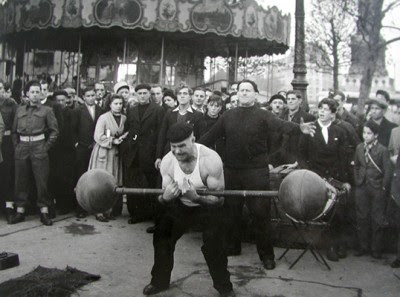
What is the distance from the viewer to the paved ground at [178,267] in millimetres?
5391

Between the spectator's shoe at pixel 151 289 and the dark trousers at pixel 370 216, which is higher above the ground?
the dark trousers at pixel 370 216

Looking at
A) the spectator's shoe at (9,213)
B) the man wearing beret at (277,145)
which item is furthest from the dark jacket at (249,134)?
the spectator's shoe at (9,213)

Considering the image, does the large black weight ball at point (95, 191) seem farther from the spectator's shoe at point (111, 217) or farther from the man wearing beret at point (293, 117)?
the spectator's shoe at point (111, 217)

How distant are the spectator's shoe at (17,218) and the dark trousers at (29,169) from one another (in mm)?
153

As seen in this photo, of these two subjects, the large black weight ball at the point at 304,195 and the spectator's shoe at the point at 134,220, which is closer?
the large black weight ball at the point at 304,195

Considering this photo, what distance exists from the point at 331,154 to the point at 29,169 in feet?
15.6

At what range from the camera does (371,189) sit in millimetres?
6754

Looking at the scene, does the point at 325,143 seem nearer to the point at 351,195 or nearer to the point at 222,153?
the point at 351,195

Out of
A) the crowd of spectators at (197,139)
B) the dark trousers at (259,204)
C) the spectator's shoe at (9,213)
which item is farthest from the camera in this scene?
the spectator's shoe at (9,213)

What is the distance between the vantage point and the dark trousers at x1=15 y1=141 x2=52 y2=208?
26.9ft

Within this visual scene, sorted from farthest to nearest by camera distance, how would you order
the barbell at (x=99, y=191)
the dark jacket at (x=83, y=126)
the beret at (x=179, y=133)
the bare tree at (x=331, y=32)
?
1. the bare tree at (x=331, y=32)
2. the dark jacket at (x=83, y=126)
3. the beret at (x=179, y=133)
4. the barbell at (x=99, y=191)

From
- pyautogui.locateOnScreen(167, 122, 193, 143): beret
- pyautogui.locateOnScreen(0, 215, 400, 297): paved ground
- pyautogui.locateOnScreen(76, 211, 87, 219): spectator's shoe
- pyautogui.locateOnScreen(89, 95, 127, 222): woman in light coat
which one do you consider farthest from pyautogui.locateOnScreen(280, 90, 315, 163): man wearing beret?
pyautogui.locateOnScreen(76, 211, 87, 219): spectator's shoe

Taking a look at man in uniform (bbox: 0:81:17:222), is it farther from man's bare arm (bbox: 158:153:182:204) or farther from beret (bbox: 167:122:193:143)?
beret (bbox: 167:122:193:143)

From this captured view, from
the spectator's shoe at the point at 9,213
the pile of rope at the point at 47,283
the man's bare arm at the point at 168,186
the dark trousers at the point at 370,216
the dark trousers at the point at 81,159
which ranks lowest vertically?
the pile of rope at the point at 47,283
